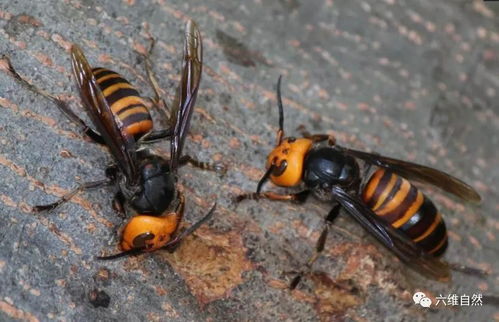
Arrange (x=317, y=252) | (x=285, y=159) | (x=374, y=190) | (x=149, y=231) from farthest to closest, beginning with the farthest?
(x=374, y=190), (x=285, y=159), (x=317, y=252), (x=149, y=231)

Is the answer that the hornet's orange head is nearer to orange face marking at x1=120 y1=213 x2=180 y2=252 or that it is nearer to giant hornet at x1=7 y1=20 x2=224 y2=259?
giant hornet at x1=7 y1=20 x2=224 y2=259

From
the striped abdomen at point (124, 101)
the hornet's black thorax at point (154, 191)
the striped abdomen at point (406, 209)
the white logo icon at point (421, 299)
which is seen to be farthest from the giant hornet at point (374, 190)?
the striped abdomen at point (124, 101)

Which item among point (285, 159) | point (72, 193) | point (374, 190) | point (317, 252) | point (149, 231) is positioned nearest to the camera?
point (72, 193)

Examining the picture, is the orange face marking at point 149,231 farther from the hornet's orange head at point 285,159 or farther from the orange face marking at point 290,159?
the orange face marking at point 290,159

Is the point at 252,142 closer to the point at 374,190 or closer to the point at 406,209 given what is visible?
the point at 374,190

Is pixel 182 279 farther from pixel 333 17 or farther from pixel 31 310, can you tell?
pixel 333 17

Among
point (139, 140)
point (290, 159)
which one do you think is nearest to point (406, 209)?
point (290, 159)

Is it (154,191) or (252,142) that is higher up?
(252,142)
